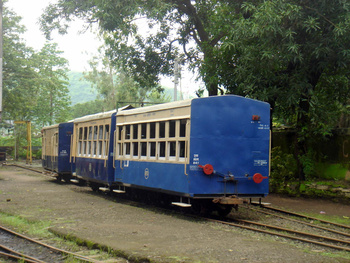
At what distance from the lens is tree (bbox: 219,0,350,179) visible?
13.4 metres

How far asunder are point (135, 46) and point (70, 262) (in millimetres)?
17877

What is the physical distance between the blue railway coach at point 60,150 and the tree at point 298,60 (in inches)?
353

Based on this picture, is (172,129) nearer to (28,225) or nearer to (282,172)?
(28,225)

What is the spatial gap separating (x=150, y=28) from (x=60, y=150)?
734cm

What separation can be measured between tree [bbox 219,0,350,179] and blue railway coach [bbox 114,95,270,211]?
2995 millimetres

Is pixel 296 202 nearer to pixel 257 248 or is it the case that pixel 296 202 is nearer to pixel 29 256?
pixel 257 248

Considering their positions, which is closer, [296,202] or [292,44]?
[292,44]

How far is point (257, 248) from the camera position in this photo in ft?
26.0

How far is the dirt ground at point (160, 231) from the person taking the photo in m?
7.46

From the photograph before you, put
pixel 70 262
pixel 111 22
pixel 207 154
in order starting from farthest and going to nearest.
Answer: pixel 111 22 < pixel 207 154 < pixel 70 262

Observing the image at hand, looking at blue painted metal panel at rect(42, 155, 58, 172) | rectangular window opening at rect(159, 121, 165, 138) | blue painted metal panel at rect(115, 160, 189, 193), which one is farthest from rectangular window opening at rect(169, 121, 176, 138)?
blue painted metal panel at rect(42, 155, 58, 172)

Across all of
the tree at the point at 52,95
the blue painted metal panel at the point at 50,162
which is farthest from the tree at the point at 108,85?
the blue painted metal panel at the point at 50,162

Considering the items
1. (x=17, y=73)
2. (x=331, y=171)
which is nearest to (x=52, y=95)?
(x=17, y=73)

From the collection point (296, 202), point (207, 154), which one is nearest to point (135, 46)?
point (296, 202)
